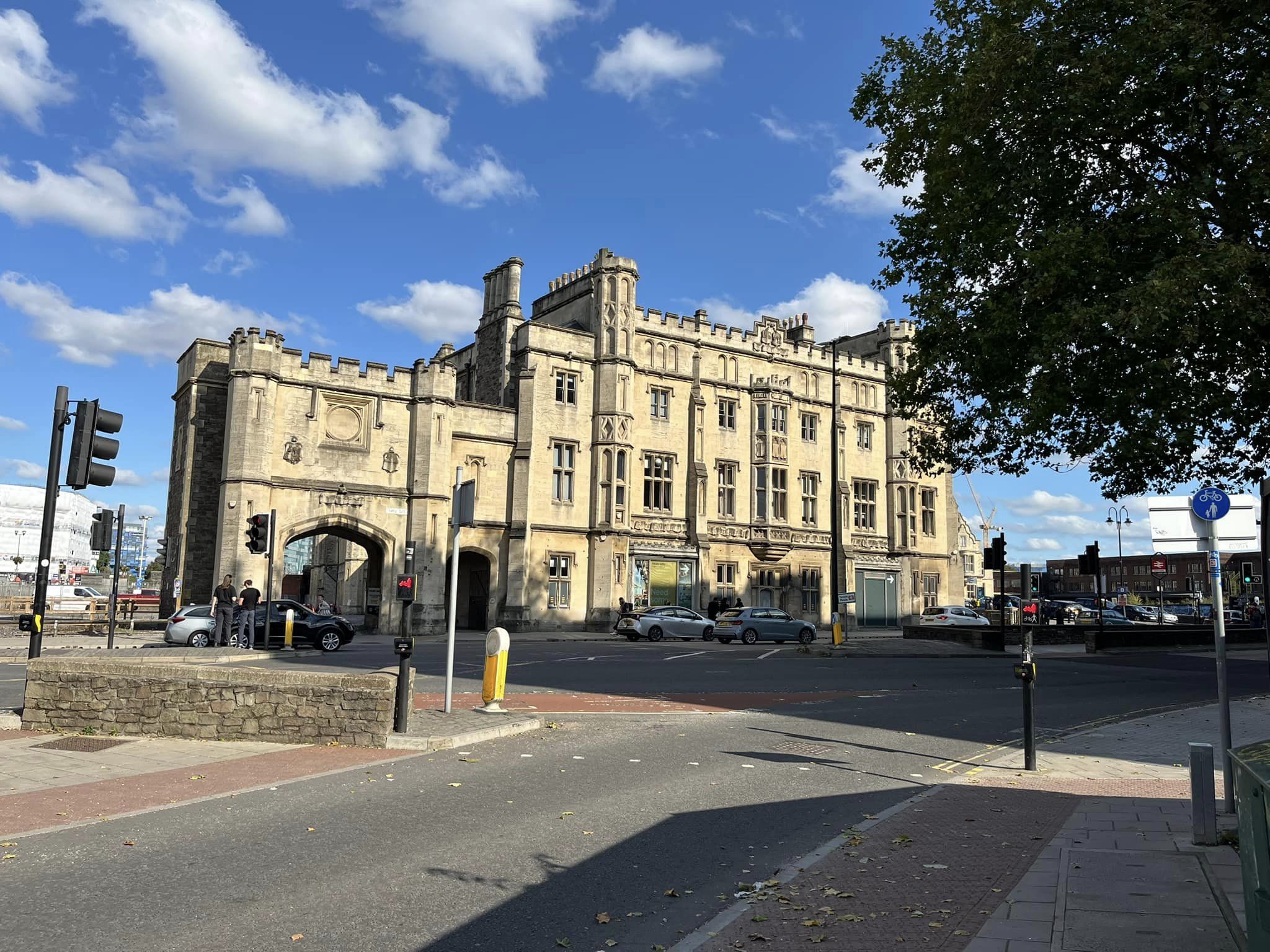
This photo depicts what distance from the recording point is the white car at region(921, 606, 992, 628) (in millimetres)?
44969

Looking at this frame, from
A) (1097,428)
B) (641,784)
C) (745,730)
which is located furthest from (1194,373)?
(641,784)

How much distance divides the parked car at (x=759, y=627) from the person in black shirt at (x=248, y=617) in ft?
55.0

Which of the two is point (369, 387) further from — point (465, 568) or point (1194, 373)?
point (1194, 373)

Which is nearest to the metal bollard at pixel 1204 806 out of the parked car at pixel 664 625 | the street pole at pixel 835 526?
the street pole at pixel 835 526

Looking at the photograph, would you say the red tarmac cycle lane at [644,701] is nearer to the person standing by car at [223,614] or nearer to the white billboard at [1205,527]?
the white billboard at [1205,527]

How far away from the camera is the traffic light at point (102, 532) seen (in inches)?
840

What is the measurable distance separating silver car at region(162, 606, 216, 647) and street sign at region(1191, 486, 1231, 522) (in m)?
25.2

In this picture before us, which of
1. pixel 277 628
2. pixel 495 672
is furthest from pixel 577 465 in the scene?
pixel 495 672

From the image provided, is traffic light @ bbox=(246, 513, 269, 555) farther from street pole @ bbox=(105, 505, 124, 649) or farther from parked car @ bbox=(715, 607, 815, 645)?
parked car @ bbox=(715, 607, 815, 645)

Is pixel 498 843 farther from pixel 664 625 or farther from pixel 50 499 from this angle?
pixel 664 625

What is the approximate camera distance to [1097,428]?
14.9 m

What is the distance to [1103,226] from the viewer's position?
13.3 metres

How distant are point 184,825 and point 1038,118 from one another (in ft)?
44.3

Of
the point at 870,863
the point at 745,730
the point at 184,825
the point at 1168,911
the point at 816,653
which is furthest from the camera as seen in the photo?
the point at 816,653
